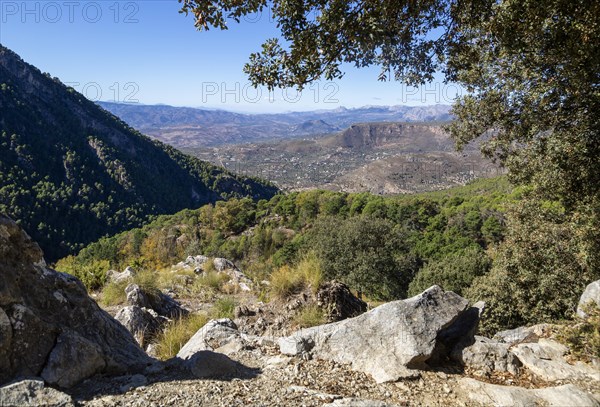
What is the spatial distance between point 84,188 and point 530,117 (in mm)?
92237

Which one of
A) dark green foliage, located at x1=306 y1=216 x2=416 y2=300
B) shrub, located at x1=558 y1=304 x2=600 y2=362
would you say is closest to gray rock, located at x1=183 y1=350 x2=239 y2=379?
shrub, located at x1=558 y1=304 x2=600 y2=362

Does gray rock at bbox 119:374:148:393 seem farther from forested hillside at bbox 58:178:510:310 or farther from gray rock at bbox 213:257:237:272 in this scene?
gray rock at bbox 213:257:237:272

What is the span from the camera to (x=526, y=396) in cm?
343

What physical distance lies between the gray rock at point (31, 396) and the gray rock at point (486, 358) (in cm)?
427

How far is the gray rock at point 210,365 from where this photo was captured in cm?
392

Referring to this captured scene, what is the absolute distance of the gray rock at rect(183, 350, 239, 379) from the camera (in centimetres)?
392

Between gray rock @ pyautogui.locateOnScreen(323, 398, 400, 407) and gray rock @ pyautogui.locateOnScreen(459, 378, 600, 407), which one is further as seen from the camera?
gray rock @ pyautogui.locateOnScreen(459, 378, 600, 407)

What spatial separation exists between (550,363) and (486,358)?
71cm

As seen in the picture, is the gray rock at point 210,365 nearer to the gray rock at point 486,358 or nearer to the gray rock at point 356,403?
the gray rock at point 356,403

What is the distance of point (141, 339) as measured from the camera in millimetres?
6695

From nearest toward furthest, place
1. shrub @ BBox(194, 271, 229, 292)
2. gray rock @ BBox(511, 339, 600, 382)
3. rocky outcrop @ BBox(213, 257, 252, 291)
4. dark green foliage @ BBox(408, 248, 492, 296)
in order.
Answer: gray rock @ BBox(511, 339, 600, 382)
shrub @ BBox(194, 271, 229, 292)
rocky outcrop @ BBox(213, 257, 252, 291)
dark green foliage @ BBox(408, 248, 492, 296)

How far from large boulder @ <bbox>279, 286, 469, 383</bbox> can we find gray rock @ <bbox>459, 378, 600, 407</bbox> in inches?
24.7

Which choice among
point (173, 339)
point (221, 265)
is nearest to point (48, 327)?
point (173, 339)

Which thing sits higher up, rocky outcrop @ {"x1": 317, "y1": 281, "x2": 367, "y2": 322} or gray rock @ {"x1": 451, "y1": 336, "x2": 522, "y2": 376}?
gray rock @ {"x1": 451, "y1": 336, "x2": 522, "y2": 376}
